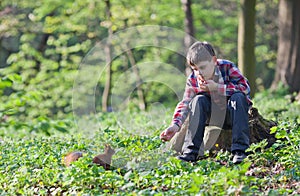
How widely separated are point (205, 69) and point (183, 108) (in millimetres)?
421

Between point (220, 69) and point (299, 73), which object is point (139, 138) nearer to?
point (220, 69)

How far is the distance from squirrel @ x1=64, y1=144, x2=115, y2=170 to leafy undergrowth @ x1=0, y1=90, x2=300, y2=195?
2.9 inches

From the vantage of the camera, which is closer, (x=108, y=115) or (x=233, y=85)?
(x=233, y=85)

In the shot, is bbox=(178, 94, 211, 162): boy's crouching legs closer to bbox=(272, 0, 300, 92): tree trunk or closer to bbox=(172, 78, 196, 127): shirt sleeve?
bbox=(172, 78, 196, 127): shirt sleeve

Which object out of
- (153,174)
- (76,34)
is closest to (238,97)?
(153,174)

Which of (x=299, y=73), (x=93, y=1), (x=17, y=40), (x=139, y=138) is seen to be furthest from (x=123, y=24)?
(x=139, y=138)

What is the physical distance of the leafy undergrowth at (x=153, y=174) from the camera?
3.93m

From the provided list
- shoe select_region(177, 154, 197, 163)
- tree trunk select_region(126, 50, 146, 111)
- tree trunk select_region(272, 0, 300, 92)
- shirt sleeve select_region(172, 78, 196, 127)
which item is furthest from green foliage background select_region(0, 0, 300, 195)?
tree trunk select_region(126, 50, 146, 111)

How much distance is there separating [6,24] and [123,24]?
3.84m

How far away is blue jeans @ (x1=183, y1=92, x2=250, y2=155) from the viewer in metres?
5.00

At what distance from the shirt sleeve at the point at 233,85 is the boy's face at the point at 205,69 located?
0.15 m

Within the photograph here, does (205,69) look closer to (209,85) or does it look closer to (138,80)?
(209,85)

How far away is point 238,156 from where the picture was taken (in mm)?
4906

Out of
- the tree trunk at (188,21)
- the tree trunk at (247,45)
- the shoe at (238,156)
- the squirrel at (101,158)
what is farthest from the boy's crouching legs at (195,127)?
the tree trunk at (188,21)
